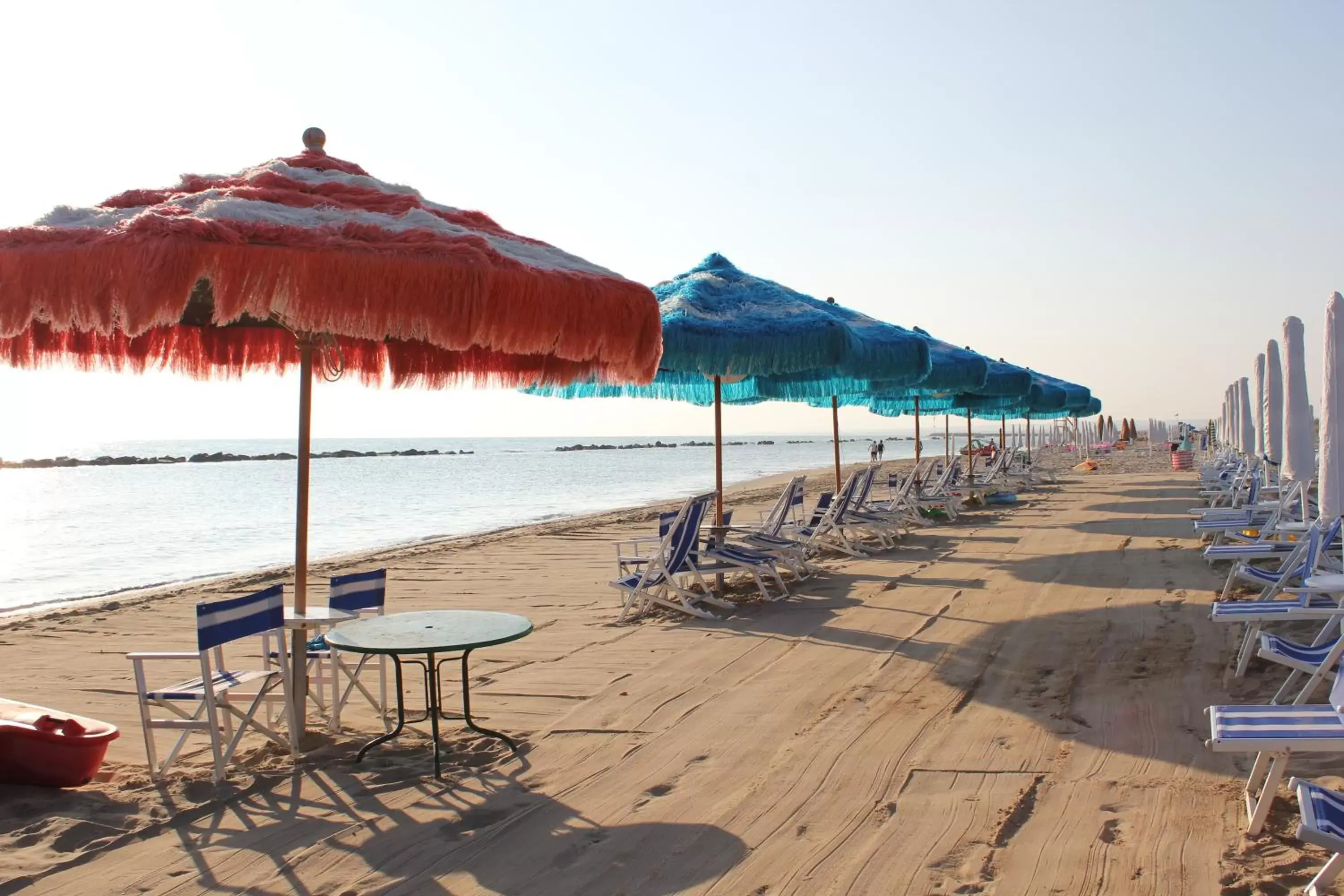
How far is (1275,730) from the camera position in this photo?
2.79 m

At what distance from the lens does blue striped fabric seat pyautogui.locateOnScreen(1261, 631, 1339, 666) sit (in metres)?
3.81

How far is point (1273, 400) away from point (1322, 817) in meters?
11.0

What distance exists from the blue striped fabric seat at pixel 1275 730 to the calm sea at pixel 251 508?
39.2 ft

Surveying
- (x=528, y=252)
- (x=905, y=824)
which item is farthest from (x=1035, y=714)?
(x=528, y=252)

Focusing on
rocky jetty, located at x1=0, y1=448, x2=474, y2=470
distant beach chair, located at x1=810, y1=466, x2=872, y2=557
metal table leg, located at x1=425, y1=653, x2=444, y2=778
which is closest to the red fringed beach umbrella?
metal table leg, located at x1=425, y1=653, x2=444, y2=778

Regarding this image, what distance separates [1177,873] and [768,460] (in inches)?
2578

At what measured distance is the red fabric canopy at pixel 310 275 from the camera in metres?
3.23

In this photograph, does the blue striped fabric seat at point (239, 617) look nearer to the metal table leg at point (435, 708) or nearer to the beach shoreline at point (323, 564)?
the metal table leg at point (435, 708)

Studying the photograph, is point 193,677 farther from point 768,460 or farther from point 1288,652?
point 768,460

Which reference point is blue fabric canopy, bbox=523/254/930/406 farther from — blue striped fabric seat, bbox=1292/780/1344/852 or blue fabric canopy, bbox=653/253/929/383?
blue striped fabric seat, bbox=1292/780/1344/852

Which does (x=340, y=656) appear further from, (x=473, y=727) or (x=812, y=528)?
(x=812, y=528)

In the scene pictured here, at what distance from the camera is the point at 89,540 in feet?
62.3

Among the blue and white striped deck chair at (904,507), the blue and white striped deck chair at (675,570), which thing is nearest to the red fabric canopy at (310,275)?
the blue and white striped deck chair at (675,570)

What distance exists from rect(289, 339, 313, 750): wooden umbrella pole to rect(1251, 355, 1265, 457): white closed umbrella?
12.0 meters
